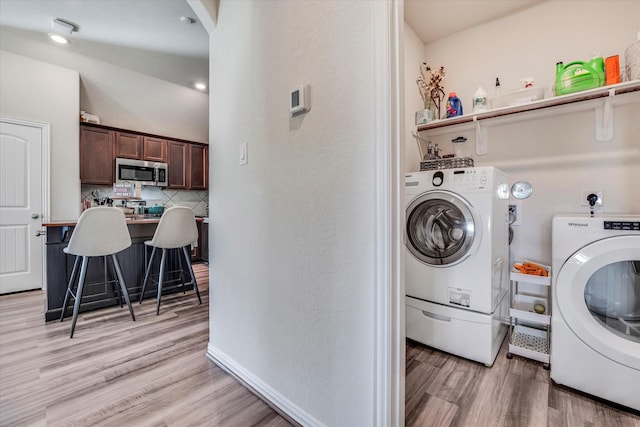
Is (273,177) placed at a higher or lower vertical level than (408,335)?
higher

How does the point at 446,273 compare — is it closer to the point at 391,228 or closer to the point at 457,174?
the point at 457,174

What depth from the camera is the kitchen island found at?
2.39 m

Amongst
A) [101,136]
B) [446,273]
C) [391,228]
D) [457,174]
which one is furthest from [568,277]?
[101,136]

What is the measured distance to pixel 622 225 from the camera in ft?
4.45

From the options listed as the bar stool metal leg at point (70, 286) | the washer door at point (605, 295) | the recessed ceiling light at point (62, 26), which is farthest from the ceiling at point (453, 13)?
the recessed ceiling light at point (62, 26)

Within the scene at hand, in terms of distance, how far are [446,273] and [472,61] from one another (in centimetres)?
193

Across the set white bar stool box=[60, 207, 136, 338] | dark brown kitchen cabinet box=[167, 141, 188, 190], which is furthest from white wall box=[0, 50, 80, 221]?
white bar stool box=[60, 207, 136, 338]

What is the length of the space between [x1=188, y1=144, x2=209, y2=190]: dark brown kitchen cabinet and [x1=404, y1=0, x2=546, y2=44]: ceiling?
401 centimetres

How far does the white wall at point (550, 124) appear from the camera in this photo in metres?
1.86

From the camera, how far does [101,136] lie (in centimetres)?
392

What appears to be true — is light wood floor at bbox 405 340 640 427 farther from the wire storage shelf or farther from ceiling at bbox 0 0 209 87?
ceiling at bbox 0 0 209 87

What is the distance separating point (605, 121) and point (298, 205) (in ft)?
7.21

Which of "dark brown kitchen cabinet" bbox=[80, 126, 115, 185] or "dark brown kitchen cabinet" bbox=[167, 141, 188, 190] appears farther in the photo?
"dark brown kitchen cabinet" bbox=[167, 141, 188, 190]

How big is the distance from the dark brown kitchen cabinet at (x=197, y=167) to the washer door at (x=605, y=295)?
5057 millimetres
